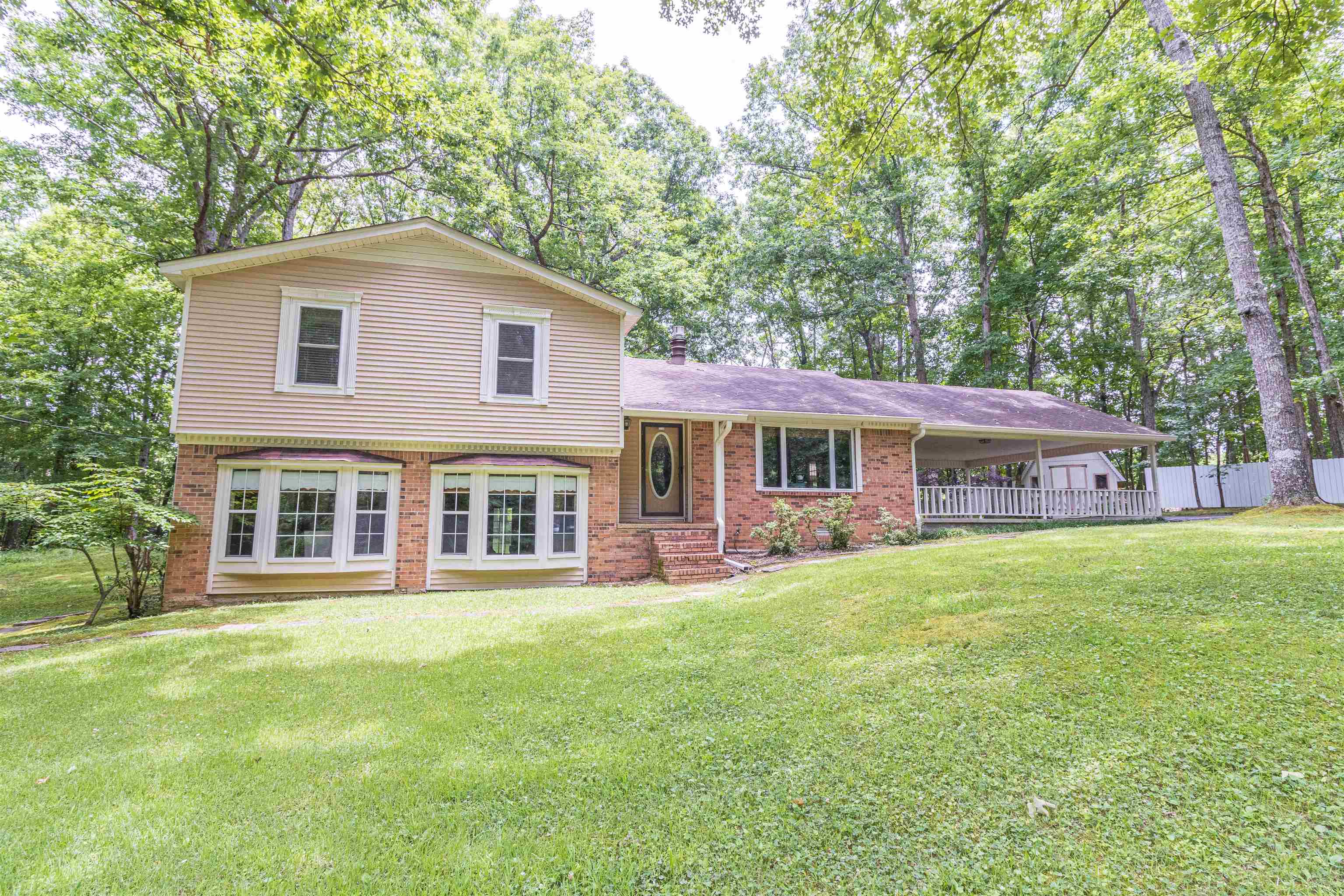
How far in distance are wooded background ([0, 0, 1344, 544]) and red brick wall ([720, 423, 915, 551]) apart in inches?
195

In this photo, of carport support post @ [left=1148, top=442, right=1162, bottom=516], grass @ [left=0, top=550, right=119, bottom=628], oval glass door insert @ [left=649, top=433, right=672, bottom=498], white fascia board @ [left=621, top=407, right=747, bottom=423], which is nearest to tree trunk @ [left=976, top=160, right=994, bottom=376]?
carport support post @ [left=1148, top=442, right=1162, bottom=516]

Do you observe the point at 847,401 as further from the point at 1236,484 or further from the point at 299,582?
the point at 1236,484

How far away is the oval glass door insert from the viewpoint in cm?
1278

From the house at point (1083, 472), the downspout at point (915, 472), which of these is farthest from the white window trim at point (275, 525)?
the house at point (1083, 472)

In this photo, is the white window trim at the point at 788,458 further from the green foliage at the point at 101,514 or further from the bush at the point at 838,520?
the green foliage at the point at 101,514

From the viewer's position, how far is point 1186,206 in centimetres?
1410

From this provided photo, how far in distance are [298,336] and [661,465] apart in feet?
22.9

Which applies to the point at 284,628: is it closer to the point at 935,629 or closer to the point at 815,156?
the point at 935,629

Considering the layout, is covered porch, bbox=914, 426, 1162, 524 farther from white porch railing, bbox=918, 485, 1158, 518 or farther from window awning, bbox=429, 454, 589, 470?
window awning, bbox=429, 454, 589, 470

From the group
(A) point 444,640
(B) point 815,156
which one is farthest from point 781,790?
(B) point 815,156

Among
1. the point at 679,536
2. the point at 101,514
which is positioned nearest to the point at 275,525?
the point at 101,514

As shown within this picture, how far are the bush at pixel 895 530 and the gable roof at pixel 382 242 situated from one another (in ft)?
22.1

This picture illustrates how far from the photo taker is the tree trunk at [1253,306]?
942 cm

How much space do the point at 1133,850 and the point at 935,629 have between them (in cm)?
241
